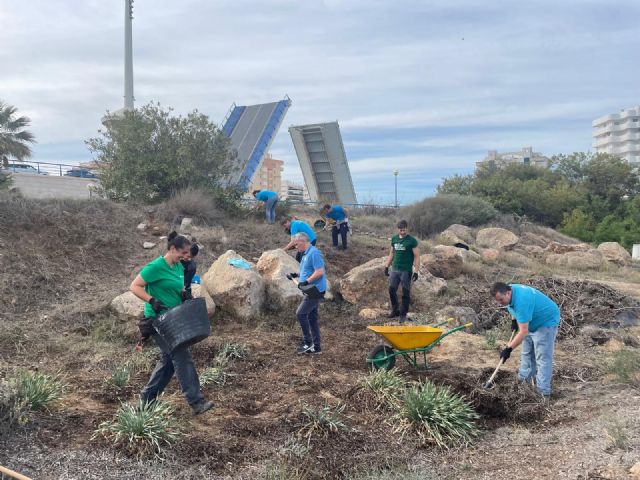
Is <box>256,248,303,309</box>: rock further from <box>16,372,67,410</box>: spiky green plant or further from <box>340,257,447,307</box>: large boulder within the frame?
<box>16,372,67,410</box>: spiky green plant

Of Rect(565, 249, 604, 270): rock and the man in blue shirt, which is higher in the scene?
the man in blue shirt

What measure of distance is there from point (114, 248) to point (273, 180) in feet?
276

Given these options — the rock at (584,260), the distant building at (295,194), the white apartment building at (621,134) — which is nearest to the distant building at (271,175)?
the distant building at (295,194)

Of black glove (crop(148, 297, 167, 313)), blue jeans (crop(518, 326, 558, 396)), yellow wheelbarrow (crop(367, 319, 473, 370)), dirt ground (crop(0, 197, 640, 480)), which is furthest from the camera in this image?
yellow wheelbarrow (crop(367, 319, 473, 370))

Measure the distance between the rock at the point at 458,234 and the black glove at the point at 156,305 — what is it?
52.4ft

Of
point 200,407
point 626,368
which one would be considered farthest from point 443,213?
point 200,407

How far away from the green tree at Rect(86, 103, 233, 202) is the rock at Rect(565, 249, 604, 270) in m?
11.4

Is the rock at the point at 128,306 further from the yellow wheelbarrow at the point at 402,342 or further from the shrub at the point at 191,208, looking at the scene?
the shrub at the point at 191,208

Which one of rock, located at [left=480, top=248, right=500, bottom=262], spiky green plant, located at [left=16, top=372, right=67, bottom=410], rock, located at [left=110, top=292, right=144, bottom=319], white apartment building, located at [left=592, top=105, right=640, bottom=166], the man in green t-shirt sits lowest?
rock, located at [left=480, top=248, right=500, bottom=262]

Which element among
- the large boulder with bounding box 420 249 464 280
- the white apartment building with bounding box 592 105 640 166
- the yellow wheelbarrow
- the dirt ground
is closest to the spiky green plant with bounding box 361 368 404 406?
the dirt ground

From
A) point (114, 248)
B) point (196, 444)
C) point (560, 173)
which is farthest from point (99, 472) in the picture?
point (560, 173)

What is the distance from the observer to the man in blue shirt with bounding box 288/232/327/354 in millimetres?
7007

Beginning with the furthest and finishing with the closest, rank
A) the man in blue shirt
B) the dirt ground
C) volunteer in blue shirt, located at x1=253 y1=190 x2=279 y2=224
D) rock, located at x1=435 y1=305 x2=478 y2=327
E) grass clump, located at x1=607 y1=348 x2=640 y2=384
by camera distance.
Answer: volunteer in blue shirt, located at x1=253 y1=190 x2=279 y2=224 → rock, located at x1=435 y1=305 x2=478 y2=327 → the man in blue shirt → grass clump, located at x1=607 y1=348 x2=640 y2=384 → the dirt ground

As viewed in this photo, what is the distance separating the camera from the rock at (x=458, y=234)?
20.0 m
